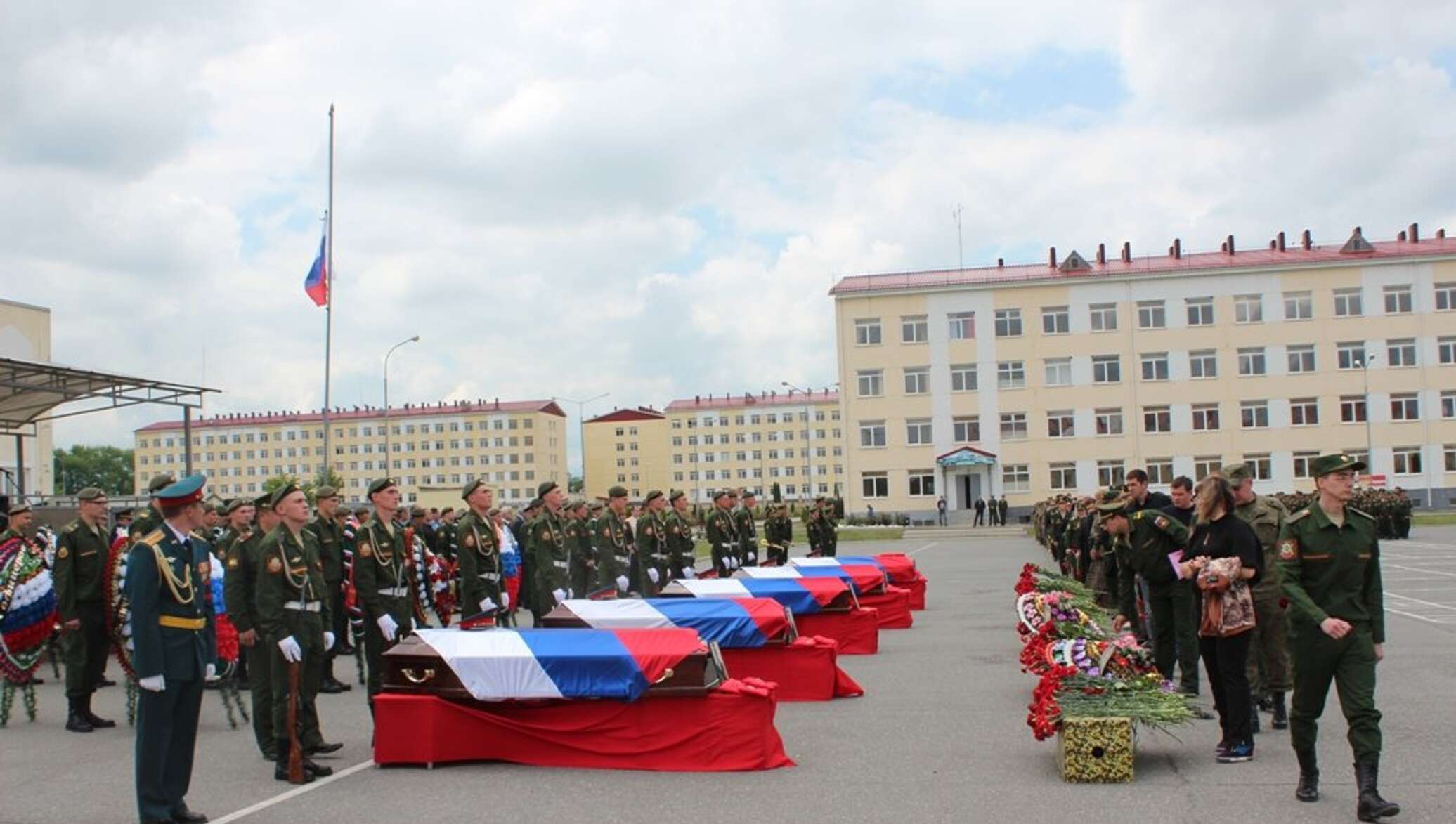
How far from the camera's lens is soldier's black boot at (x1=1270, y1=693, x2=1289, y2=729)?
29.7ft

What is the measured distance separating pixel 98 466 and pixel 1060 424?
120 metres

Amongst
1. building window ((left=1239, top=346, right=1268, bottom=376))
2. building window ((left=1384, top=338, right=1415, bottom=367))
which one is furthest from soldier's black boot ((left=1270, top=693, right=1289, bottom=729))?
building window ((left=1384, top=338, right=1415, bottom=367))

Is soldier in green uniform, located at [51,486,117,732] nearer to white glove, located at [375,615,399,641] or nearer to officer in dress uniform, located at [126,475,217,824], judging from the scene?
white glove, located at [375,615,399,641]

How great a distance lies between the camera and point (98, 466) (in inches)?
5748

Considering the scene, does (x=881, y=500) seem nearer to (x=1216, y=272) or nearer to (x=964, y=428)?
(x=964, y=428)

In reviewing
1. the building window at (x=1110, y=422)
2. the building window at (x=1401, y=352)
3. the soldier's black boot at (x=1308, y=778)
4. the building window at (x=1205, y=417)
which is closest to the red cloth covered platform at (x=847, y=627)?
the soldier's black boot at (x=1308, y=778)

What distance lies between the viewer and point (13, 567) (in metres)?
11.2

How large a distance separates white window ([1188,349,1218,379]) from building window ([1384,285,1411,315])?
8.65 metres

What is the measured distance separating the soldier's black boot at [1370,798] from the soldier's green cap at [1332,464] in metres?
1.54

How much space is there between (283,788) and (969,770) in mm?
4208

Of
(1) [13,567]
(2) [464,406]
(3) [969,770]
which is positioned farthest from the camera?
(2) [464,406]

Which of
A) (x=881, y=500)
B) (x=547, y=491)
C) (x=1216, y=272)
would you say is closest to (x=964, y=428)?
(x=881, y=500)

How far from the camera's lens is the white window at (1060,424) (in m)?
65.2

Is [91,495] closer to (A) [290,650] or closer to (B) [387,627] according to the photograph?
(B) [387,627]
